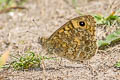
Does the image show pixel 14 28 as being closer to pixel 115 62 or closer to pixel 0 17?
pixel 0 17

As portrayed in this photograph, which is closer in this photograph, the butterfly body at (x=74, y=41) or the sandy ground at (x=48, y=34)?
the sandy ground at (x=48, y=34)

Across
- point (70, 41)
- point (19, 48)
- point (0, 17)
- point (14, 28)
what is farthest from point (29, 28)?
point (70, 41)

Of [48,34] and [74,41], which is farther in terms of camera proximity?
[48,34]

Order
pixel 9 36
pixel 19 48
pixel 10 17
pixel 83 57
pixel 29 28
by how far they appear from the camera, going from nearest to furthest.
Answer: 1. pixel 83 57
2. pixel 19 48
3. pixel 9 36
4. pixel 29 28
5. pixel 10 17

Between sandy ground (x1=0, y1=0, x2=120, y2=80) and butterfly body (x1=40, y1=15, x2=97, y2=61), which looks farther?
butterfly body (x1=40, y1=15, x2=97, y2=61)
